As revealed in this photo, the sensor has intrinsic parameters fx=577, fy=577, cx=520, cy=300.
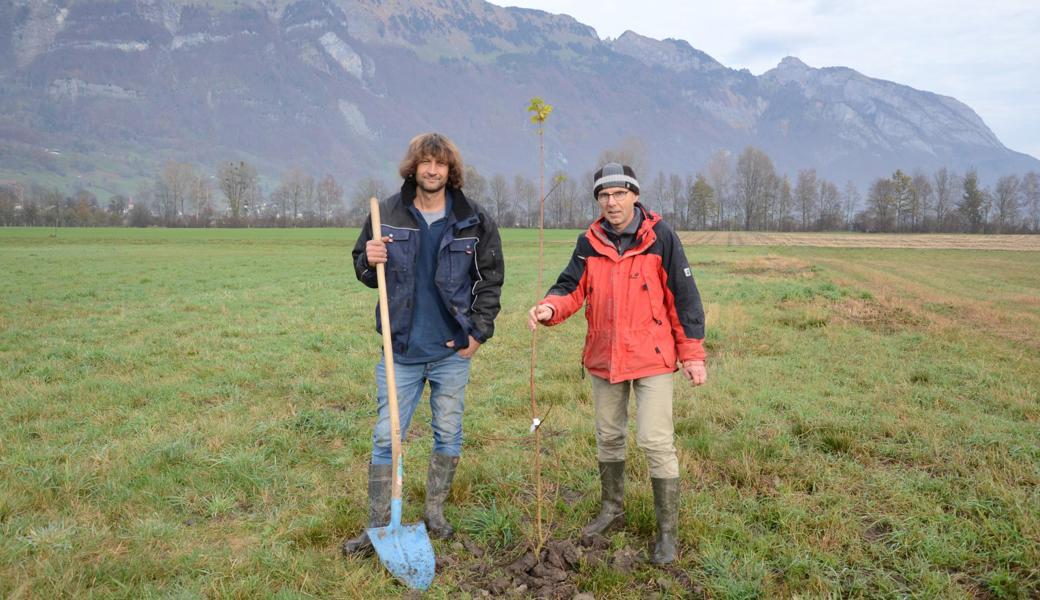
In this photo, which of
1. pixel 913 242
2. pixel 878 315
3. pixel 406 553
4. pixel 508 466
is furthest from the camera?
pixel 913 242

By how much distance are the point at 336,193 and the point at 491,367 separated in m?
125

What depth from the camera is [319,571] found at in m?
3.38

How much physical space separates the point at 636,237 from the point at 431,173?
1.34 meters

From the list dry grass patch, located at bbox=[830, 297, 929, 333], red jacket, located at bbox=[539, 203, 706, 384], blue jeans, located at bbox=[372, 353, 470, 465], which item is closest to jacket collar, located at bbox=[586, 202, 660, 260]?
red jacket, located at bbox=[539, 203, 706, 384]

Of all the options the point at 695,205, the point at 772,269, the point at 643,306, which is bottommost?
the point at 772,269

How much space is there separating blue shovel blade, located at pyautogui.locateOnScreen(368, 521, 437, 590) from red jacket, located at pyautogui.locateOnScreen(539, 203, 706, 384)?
1.49m

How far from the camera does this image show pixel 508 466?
4891mm

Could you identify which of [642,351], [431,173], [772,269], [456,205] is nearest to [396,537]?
[642,351]

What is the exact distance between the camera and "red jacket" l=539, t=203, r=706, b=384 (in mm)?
3564

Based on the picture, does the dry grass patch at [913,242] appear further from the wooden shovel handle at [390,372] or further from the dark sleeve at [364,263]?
the wooden shovel handle at [390,372]

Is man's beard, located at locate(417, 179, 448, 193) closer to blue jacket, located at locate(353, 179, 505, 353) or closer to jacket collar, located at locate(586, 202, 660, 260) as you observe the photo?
blue jacket, located at locate(353, 179, 505, 353)

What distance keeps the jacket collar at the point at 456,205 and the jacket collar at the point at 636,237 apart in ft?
2.55

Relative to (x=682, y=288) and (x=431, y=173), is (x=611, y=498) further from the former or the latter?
(x=431, y=173)

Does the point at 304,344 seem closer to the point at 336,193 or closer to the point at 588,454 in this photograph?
the point at 588,454
